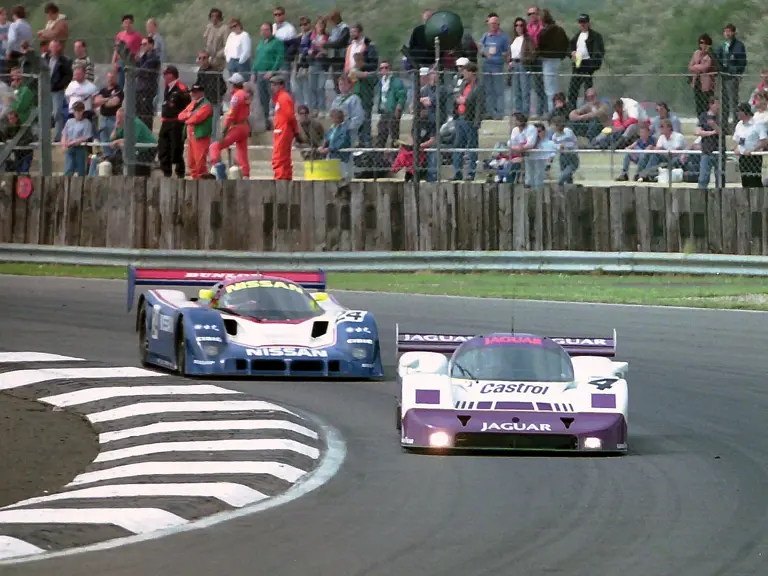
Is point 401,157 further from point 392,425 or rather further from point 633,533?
point 633,533

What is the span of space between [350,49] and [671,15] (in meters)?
24.4

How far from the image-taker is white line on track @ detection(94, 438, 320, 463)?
1070 cm

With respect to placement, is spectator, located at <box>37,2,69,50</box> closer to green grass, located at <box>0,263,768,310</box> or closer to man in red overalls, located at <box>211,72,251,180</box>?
man in red overalls, located at <box>211,72,251,180</box>

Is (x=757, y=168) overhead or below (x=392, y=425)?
overhead

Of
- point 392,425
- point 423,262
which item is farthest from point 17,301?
point 392,425

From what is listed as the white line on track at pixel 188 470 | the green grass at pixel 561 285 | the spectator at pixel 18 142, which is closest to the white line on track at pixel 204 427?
the white line on track at pixel 188 470

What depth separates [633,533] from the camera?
8250 millimetres

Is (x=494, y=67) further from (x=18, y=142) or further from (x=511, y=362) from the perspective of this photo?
(x=511, y=362)

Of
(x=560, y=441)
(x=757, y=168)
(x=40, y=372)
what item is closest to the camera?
(x=560, y=441)

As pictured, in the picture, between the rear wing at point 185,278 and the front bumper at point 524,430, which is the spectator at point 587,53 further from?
the front bumper at point 524,430

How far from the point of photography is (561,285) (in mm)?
21141

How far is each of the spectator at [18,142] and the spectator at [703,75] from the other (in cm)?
917

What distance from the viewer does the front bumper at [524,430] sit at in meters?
10.6

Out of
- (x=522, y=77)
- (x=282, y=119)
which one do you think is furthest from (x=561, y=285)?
(x=282, y=119)
